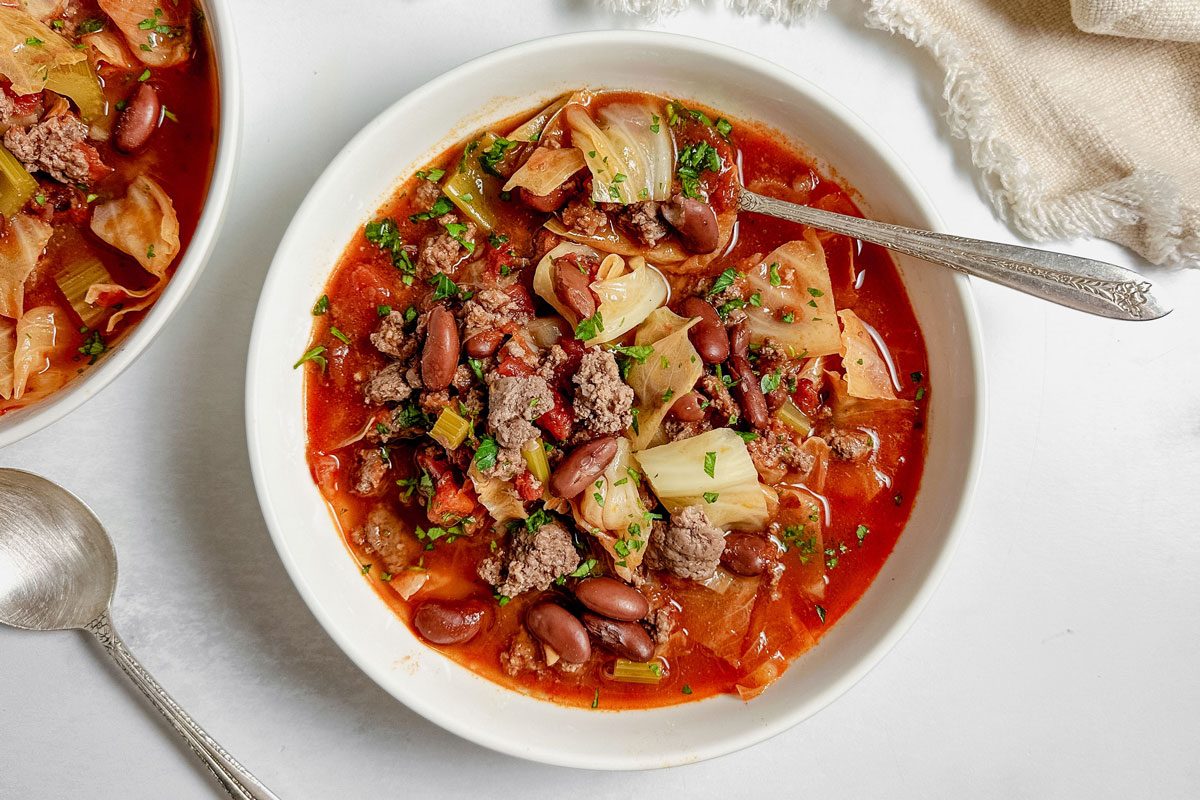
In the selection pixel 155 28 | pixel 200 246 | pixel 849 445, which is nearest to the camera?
pixel 200 246

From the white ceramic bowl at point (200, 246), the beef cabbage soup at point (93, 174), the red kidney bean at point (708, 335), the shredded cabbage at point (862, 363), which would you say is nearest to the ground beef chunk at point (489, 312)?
the red kidney bean at point (708, 335)

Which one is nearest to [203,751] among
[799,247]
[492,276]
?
[492,276]

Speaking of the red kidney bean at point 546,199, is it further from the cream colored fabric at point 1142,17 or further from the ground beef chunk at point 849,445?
the cream colored fabric at point 1142,17

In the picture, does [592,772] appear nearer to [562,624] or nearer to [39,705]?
[562,624]

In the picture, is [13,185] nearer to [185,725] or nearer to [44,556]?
[44,556]

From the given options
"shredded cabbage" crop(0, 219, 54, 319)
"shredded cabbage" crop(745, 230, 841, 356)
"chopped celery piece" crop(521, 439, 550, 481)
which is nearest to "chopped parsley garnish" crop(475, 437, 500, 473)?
"chopped celery piece" crop(521, 439, 550, 481)

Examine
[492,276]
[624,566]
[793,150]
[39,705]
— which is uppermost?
[793,150]

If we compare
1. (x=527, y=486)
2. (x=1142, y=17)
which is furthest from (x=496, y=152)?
(x=1142, y=17)
